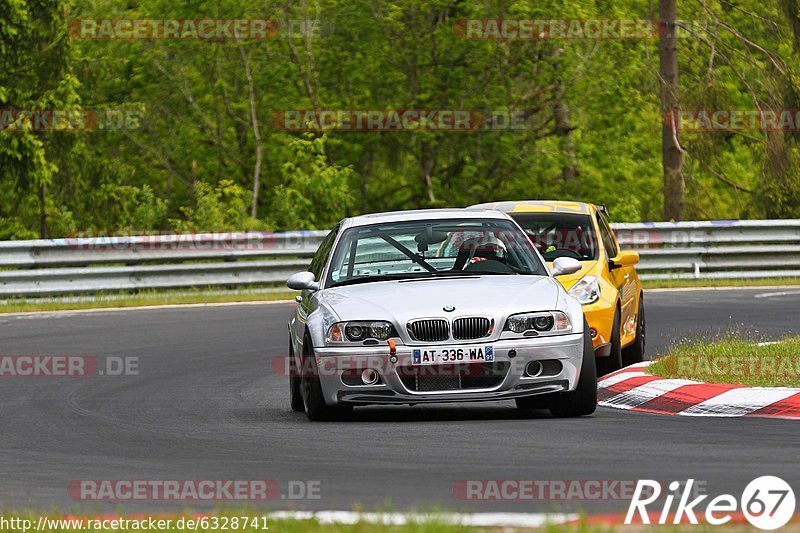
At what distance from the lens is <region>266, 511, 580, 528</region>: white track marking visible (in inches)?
255

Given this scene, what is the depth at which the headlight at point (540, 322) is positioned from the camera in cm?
1093

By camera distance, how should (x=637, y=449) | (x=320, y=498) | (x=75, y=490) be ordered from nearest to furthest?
1. (x=320, y=498)
2. (x=75, y=490)
3. (x=637, y=449)

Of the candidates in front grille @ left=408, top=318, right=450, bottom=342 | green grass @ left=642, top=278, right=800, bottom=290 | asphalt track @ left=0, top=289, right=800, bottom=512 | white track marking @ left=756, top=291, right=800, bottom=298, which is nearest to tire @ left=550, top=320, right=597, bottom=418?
asphalt track @ left=0, top=289, right=800, bottom=512

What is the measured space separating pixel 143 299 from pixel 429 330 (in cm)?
1425

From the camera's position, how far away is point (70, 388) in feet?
47.2

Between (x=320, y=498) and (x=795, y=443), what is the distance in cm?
291

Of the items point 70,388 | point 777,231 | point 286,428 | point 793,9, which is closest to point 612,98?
point 793,9

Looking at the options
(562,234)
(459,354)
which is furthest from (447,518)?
(562,234)

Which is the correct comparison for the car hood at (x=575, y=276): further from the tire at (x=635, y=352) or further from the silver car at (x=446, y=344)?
the silver car at (x=446, y=344)

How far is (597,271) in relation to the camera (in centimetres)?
1452

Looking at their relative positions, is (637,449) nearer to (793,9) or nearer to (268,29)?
(793,9)
